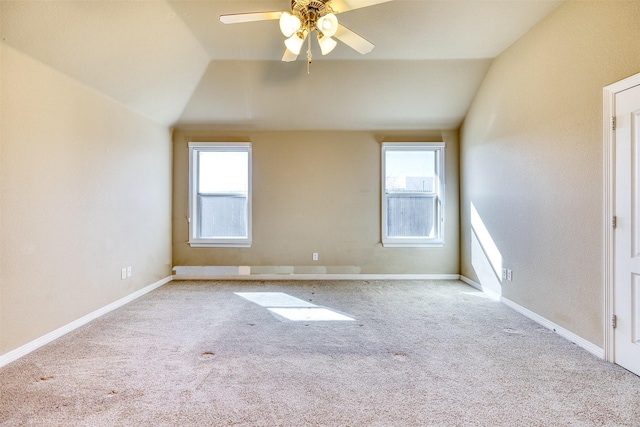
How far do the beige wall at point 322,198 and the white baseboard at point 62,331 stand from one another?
3.90 ft

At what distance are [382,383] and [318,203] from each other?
3229 mm

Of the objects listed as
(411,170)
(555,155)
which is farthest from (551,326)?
(411,170)

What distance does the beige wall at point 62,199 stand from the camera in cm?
229

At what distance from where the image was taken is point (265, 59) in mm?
3721

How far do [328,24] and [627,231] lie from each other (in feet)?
8.47

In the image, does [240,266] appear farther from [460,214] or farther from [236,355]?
[460,214]

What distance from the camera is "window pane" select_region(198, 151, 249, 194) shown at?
16.3 ft

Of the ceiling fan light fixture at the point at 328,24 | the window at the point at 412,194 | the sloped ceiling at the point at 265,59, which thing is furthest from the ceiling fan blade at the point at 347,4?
the window at the point at 412,194

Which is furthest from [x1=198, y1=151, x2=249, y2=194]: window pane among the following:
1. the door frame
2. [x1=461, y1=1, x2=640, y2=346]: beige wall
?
the door frame

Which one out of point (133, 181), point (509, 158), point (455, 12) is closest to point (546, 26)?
point (455, 12)

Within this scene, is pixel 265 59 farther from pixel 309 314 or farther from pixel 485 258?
pixel 485 258

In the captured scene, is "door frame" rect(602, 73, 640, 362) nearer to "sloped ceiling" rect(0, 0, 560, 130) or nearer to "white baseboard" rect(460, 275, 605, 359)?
"white baseboard" rect(460, 275, 605, 359)

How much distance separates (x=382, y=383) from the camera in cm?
196

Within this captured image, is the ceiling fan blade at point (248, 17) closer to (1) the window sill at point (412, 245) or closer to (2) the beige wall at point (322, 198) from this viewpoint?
(2) the beige wall at point (322, 198)
